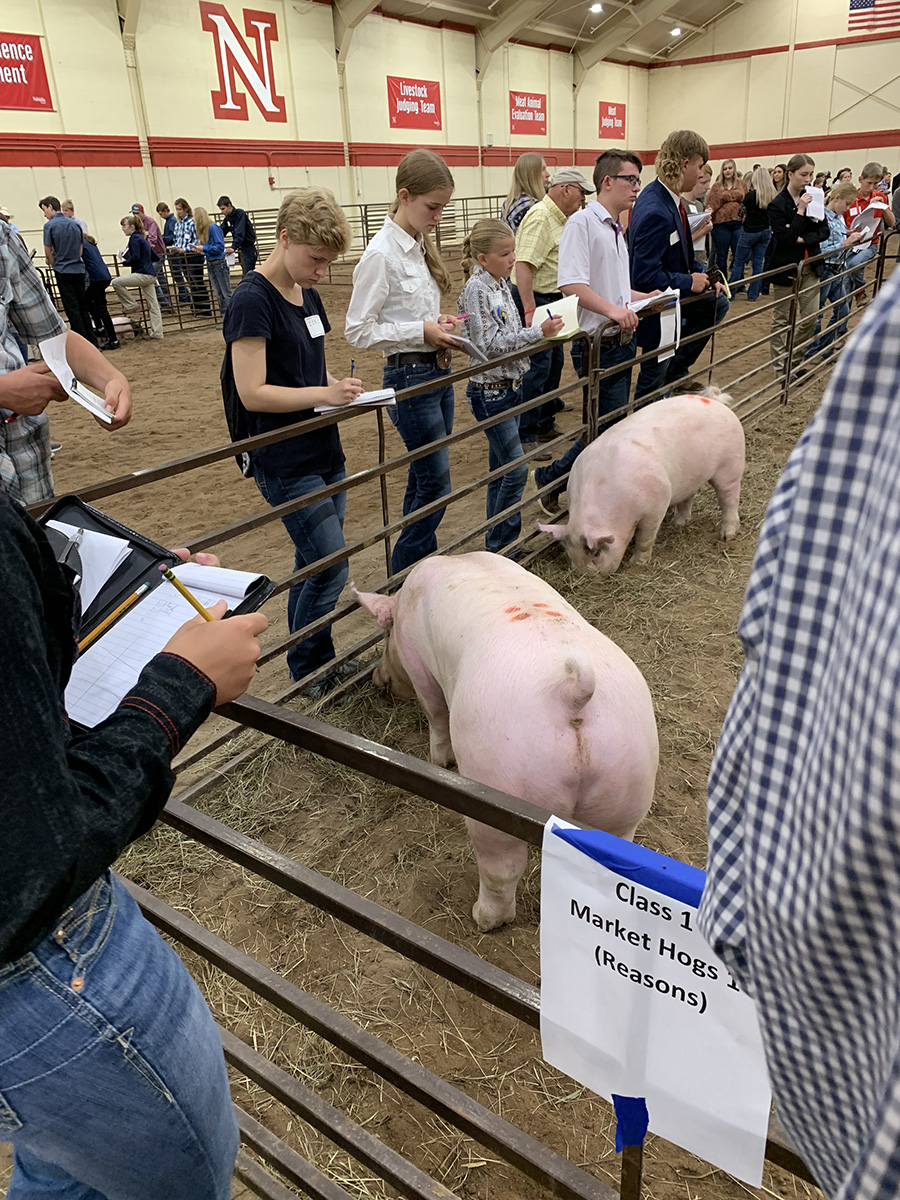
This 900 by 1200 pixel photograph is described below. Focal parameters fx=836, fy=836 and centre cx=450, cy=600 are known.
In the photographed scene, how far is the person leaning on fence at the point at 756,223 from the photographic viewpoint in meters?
10.8

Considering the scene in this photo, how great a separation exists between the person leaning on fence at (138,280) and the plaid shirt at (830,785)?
13.6 meters

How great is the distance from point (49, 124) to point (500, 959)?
1640cm

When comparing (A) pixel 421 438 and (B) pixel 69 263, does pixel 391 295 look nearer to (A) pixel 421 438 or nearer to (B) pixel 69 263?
(A) pixel 421 438

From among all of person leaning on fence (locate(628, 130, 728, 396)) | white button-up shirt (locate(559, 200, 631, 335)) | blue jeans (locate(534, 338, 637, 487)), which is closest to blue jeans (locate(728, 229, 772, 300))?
person leaning on fence (locate(628, 130, 728, 396))

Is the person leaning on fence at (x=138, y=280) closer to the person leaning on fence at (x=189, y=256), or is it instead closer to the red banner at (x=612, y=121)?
the person leaning on fence at (x=189, y=256)

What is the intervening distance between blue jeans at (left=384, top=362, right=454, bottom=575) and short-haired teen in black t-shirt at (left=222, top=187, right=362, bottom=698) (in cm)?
49

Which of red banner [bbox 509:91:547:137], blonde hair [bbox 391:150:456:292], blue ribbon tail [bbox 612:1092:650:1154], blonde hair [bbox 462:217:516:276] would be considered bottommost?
blue ribbon tail [bbox 612:1092:650:1154]

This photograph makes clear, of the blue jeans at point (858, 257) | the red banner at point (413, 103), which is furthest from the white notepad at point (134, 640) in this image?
the red banner at point (413, 103)

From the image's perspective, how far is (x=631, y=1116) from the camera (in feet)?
3.49

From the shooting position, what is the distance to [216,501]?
20.2 feet

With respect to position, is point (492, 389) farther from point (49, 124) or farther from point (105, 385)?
point (49, 124)

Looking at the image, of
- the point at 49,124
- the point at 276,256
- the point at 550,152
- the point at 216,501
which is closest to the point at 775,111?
the point at 550,152

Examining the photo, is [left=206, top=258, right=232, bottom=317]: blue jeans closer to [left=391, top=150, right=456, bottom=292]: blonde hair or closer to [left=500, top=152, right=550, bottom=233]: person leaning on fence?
[left=500, top=152, right=550, bottom=233]: person leaning on fence

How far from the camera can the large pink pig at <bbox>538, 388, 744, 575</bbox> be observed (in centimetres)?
436
